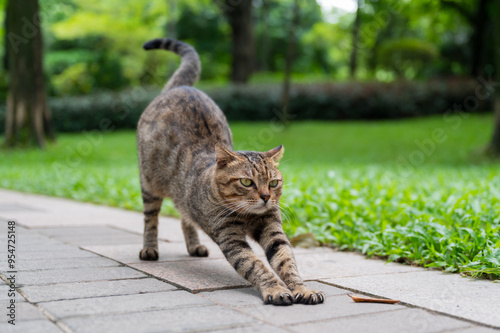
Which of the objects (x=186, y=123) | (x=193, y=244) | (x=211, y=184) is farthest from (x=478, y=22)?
(x=211, y=184)

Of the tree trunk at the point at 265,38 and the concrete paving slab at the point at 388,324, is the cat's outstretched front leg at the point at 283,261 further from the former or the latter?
the tree trunk at the point at 265,38

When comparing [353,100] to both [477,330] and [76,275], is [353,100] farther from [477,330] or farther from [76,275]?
[477,330]

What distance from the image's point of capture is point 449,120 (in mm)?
17688

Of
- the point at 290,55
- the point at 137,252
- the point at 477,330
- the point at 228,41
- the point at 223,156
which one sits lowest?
the point at 137,252

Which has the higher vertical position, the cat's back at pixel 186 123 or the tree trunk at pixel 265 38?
the tree trunk at pixel 265 38

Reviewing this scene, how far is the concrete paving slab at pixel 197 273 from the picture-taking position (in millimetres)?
3133

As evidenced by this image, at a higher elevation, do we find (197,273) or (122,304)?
(122,304)

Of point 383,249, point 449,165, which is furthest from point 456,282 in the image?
point 449,165

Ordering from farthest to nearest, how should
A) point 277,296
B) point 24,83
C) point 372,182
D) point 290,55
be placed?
point 290,55 < point 24,83 < point 372,182 < point 277,296

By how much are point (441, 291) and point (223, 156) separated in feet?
4.90

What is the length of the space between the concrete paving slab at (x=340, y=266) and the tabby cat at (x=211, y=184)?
0.38 metres

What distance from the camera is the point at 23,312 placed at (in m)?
2.39

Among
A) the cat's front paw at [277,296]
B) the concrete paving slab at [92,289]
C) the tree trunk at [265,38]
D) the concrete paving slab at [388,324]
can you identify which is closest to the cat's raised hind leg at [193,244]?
the concrete paving slab at [92,289]

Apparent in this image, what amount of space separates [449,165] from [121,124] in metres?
14.4
